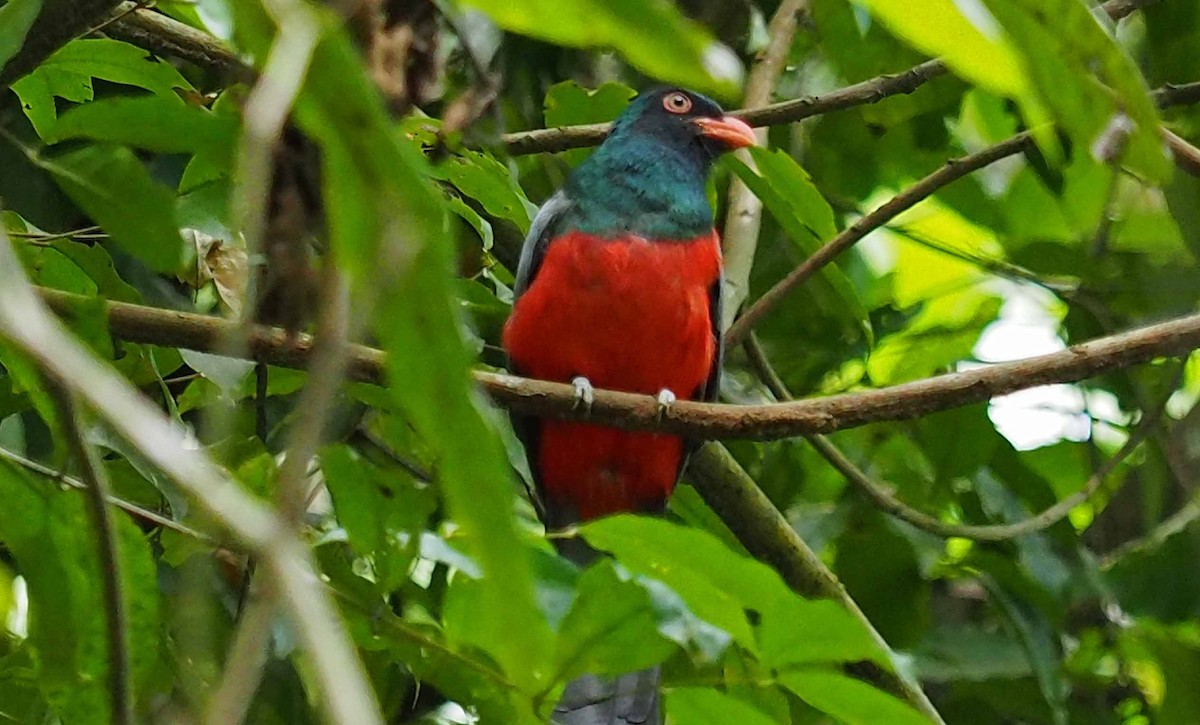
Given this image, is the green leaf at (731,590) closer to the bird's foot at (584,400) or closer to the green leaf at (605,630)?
the green leaf at (605,630)

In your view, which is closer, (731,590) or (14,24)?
(14,24)

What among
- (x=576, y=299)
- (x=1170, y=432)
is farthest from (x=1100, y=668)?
(x=576, y=299)

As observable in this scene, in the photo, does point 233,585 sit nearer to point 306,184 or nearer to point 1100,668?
point 306,184

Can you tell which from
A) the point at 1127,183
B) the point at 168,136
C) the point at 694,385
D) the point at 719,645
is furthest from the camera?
the point at 1127,183

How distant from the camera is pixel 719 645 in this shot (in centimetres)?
198

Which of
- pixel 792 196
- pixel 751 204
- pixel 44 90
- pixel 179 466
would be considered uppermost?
pixel 179 466

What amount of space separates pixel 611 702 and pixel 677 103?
7.73ft

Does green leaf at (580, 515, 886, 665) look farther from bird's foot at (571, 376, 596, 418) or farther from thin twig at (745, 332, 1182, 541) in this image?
thin twig at (745, 332, 1182, 541)

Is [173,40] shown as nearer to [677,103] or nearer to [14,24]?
[14,24]

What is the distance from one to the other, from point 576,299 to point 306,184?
3.21m

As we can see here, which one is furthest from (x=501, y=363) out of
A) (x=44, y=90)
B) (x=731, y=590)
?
(x=731, y=590)

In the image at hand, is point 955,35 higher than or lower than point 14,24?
higher

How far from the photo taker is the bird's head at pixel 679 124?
15.1 ft

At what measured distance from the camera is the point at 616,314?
170 inches
